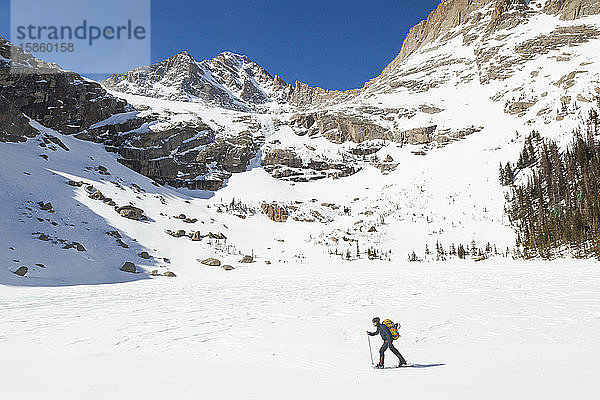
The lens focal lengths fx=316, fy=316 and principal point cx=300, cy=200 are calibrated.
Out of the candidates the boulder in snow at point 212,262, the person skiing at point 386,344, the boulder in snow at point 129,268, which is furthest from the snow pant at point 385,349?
the boulder in snow at point 212,262

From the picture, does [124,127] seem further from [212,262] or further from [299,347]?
[299,347]

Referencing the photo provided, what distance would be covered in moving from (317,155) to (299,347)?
87695mm

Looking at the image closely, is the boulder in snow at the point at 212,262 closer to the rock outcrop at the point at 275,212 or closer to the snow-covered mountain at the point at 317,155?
the snow-covered mountain at the point at 317,155

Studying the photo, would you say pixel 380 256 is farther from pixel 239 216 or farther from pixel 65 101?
pixel 65 101

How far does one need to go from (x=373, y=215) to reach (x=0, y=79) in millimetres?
91282

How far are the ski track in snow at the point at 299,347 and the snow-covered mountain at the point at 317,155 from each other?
20677 millimetres

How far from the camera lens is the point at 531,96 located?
84.7 metres

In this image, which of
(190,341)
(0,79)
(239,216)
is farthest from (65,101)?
(190,341)

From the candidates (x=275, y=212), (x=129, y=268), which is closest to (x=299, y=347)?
(x=129, y=268)

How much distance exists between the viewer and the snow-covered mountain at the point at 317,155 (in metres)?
48.6

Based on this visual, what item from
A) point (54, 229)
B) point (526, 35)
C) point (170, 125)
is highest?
point (526, 35)

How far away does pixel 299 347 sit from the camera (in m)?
8.13

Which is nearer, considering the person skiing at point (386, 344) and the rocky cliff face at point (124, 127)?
the person skiing at point (386, 344)

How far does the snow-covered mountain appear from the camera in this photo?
159 ft
